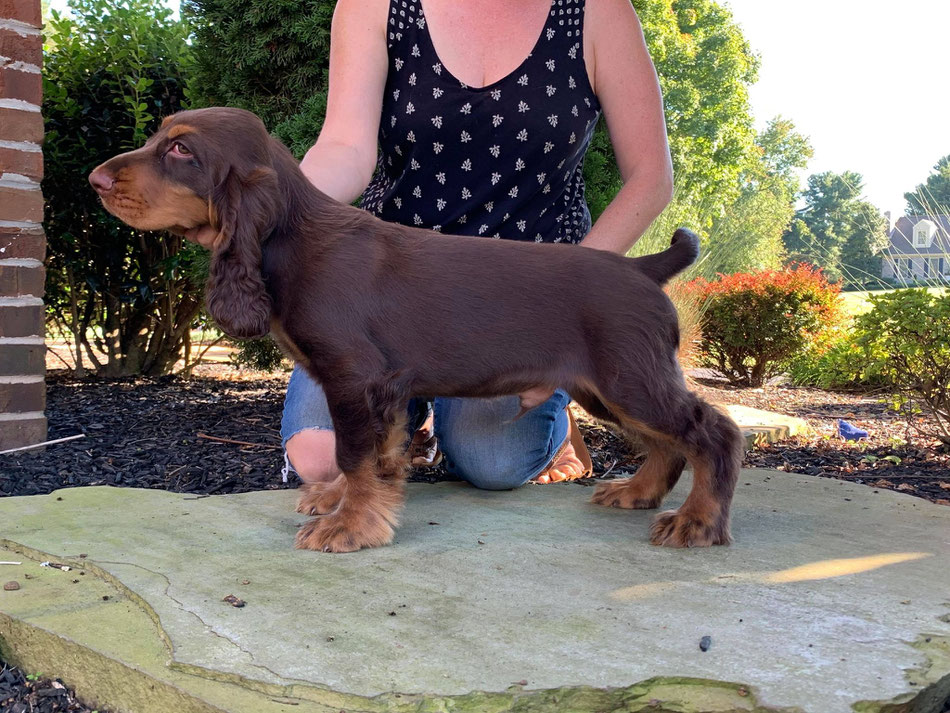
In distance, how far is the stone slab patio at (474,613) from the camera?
1729 mm

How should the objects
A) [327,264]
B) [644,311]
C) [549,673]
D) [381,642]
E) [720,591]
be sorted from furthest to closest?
[644,311]
[327,264]
[720,591]
[381,642]
[549,673]

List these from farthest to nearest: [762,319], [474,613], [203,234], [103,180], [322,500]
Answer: [762,319] < [322,500] < [203,234] < [103,180] < [474,613]

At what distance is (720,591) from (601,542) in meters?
0.52

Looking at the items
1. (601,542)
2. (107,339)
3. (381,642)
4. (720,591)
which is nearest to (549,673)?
(381,642)

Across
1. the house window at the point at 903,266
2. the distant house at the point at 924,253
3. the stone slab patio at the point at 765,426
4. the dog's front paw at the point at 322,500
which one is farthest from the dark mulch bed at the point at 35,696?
the house window at the point at 903,266

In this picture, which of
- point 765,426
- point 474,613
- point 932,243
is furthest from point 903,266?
point 474,613

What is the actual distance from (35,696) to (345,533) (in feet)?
2.98

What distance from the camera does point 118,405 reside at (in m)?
5.78

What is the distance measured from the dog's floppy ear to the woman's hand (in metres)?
0.06

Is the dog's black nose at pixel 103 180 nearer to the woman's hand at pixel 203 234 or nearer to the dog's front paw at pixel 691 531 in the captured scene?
the woman's hand at pixel 203 234

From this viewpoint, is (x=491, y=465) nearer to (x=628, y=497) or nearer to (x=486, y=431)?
(x=486, y=431)

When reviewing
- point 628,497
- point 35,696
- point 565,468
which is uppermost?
point 628,497

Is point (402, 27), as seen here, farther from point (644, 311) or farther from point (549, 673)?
point (549, 673)

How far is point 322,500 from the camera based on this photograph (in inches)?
121
